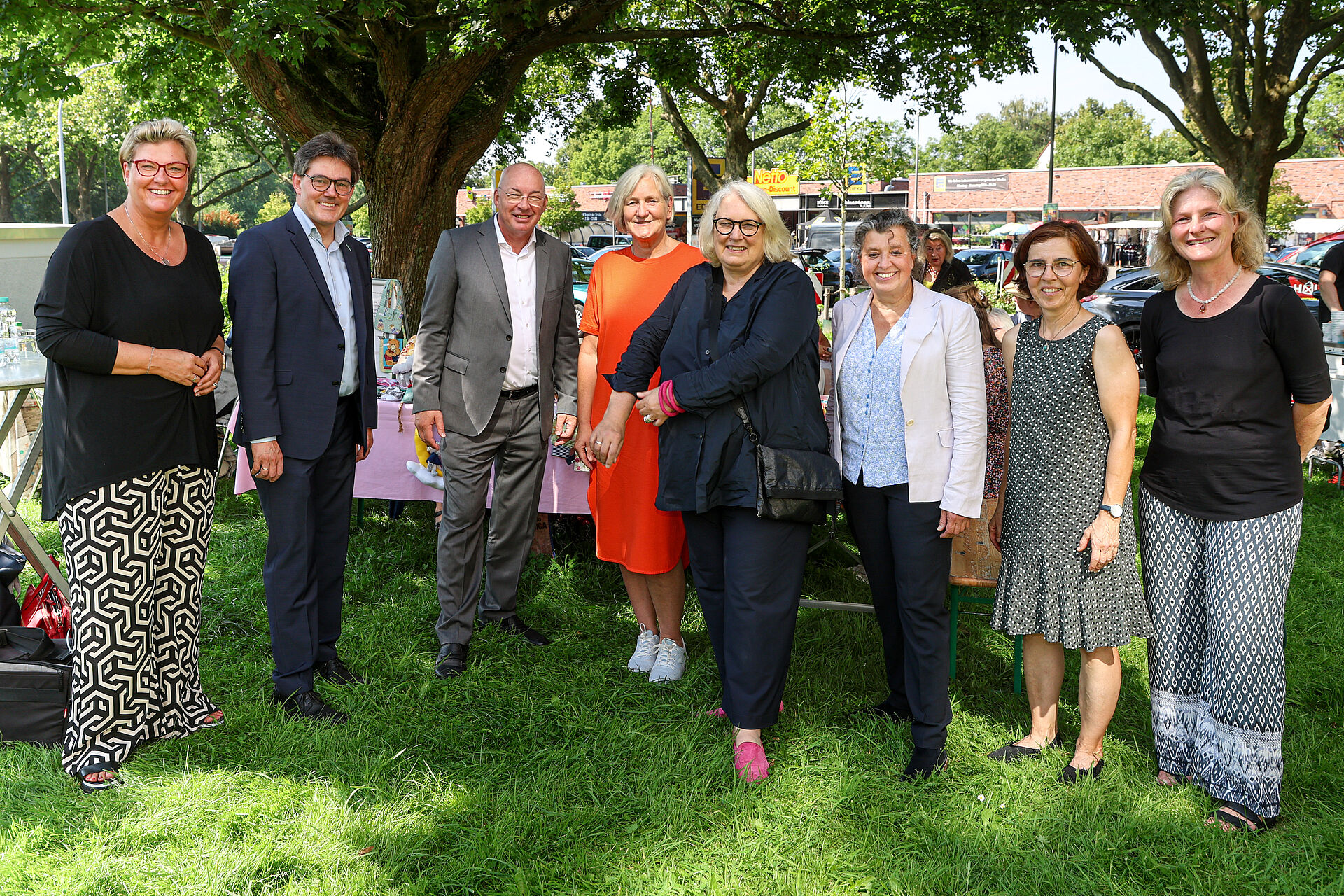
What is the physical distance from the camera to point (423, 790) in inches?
118

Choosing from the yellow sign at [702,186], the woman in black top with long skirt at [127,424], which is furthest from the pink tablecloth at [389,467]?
the yellow sign at [702,186]

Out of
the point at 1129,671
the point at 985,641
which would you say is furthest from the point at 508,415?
the point at 1129,671

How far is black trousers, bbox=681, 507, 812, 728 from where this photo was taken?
9.82 feet

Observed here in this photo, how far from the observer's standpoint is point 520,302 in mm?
3898

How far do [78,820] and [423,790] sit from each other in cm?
99

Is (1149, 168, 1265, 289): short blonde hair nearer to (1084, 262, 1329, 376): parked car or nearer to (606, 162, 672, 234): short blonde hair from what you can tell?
(606, 162, 672, 234): short blonde hair

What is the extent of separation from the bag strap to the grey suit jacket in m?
1.04

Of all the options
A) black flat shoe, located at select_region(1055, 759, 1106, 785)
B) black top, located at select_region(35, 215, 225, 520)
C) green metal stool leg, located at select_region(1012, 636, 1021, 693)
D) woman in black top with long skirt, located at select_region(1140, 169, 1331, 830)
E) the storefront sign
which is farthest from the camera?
the storefront sign

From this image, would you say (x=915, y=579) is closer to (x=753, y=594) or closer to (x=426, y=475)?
(x=753, y=594)

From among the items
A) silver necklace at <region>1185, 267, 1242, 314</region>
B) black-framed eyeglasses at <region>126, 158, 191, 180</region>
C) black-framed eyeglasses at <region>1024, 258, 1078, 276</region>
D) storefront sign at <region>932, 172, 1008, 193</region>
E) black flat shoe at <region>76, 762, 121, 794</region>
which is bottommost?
black flat shoe at <region>76, 762, 121, 794</region>

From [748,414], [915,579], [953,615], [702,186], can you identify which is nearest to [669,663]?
[953,615]

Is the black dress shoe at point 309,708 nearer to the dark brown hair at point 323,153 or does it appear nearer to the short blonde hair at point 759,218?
the dark brown hair at point 323,153

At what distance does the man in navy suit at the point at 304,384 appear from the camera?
3.25 metres

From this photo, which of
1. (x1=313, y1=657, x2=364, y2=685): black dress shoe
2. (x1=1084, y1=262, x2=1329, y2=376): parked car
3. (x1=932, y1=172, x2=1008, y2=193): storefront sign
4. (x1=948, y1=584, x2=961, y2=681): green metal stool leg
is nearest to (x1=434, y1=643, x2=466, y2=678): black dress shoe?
(x1=313, y1=657, x2=364, y2=685): black dress shoe
